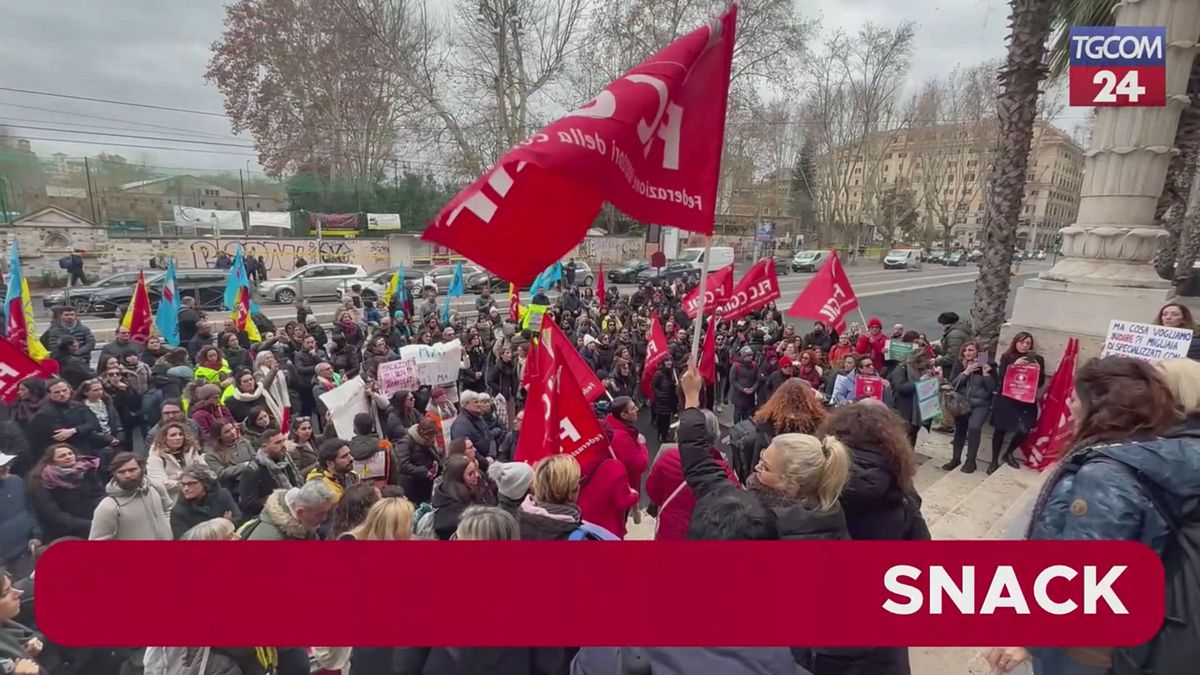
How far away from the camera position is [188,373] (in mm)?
6578

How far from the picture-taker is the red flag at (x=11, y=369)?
441 cm

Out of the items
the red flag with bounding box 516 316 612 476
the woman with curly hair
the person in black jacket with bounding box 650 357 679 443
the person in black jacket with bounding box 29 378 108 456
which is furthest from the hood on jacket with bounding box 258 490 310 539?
the person in black jacket with bounding box 650 357 679 443

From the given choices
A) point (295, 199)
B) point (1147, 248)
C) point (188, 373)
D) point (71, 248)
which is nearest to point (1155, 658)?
point (1147, 248)

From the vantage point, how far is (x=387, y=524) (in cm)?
252

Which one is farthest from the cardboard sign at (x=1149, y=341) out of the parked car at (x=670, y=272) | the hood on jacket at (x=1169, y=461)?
the parked car at (x=670, y=272)

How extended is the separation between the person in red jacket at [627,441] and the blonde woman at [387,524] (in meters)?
1.80

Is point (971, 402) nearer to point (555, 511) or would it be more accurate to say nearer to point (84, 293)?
point (555, 511)

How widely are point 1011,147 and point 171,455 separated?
32.4ft

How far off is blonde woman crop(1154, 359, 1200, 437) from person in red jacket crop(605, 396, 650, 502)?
283 centimetres

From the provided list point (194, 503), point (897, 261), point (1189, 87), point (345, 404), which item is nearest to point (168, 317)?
point (345, 404)

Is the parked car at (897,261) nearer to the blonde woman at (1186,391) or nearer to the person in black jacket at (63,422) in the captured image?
the blonde woman at (1186,391)

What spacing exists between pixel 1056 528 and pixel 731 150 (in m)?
36.1

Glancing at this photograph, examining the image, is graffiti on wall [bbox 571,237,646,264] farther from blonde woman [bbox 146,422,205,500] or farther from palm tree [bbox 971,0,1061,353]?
blonde woman [bbox 146,422,205,500]

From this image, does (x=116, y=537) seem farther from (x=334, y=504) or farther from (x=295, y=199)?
(x=295, y=199)
